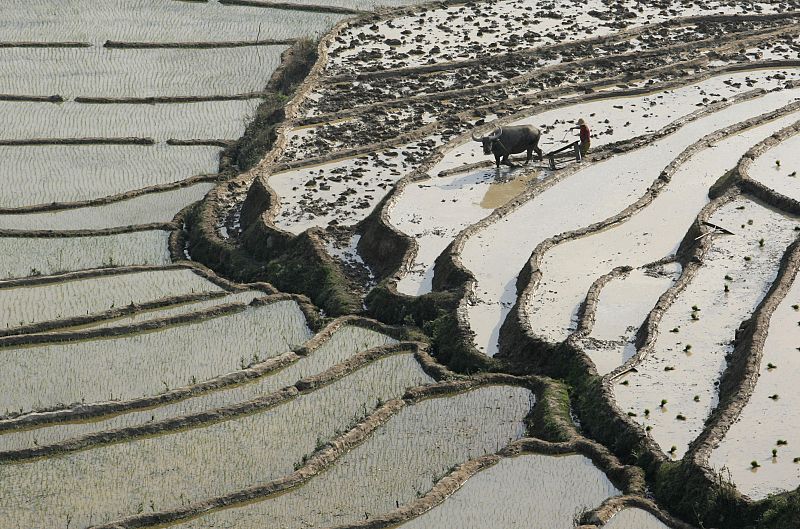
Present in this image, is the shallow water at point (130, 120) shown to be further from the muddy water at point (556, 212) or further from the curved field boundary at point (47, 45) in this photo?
the muddy water at point (556, 212)

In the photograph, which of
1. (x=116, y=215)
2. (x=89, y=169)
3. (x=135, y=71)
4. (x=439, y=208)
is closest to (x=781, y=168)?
(x=439, y=208)

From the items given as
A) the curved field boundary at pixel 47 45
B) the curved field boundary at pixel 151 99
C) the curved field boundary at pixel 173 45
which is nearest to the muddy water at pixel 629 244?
the curved field boundary at pixel 151 99

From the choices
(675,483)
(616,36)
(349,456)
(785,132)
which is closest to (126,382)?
(349,456)

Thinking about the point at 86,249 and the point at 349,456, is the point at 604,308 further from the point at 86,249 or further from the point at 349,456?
the point at 86,249

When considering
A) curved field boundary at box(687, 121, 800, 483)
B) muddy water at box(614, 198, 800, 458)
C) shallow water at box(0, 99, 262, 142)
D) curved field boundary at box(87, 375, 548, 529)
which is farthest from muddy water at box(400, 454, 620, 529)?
shallow water at box(0, 99, 262, 142)

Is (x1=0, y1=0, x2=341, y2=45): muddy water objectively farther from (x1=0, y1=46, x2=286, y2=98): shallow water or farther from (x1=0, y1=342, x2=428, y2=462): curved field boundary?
(x1=0, y1=342, x2=428, y2=462): curved field boundary

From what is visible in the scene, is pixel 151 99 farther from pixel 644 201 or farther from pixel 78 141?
pixel 644 201
